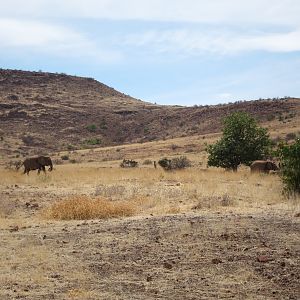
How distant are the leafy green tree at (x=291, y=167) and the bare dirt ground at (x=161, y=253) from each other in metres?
1.21

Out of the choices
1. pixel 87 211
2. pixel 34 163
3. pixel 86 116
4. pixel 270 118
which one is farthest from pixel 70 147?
pixel 87 211

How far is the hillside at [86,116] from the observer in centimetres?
6638

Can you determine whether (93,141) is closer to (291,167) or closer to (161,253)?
(291,167)

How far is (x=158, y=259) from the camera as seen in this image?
816 cm

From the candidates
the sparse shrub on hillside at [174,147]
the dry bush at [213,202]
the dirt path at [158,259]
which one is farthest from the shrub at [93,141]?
the dirt path at [158,259]

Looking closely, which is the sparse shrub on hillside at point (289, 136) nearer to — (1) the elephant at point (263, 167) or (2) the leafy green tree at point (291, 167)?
(1) the elephant at point (263, 167)

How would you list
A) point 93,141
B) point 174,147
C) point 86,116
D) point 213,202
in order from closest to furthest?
point 213,202
point 174,147
point 93,141
point 86,116

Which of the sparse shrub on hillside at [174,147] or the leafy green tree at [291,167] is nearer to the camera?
the leafy green tree at [291,167]

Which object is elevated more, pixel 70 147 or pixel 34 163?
pixel 70 147

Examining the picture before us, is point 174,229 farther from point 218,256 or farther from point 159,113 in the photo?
point 159,113

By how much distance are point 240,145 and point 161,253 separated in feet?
67.5

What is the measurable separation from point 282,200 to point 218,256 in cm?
635

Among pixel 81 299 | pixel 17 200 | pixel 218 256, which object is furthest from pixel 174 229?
pixel 17 200

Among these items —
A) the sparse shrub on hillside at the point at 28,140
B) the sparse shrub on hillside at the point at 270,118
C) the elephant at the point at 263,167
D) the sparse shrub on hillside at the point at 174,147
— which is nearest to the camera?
the elephant at the point at 263,167
